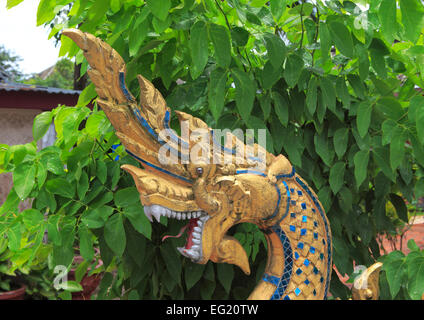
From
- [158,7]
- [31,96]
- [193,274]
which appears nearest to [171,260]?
[193,274]

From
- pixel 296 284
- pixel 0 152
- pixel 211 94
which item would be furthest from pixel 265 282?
pixel 0 152

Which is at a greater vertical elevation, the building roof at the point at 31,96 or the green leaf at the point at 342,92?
the green leaf at the point at 342,92

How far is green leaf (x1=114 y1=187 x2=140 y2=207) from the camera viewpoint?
0.78 meters

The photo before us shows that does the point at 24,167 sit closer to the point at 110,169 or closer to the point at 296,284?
the point at 110,169

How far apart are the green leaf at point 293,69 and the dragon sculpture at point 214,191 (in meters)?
0.27

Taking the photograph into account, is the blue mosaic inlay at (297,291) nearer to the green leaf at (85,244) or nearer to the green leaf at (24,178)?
the green leaf at (85,244)

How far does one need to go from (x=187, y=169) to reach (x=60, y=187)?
1.36ft

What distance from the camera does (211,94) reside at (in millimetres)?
754

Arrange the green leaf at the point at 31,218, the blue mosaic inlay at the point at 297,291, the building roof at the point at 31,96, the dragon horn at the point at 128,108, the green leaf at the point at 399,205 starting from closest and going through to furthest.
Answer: the dragon horn at the point at 128,108 → the blue mosaic inlay at the point at 297,291 → the green leaf at the point at 31,218 → the green leaf at the point at 399,205 → the building roof at the point at 31,96

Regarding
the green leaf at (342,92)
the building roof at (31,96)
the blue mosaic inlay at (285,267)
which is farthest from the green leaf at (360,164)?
the building roof at (31,96)

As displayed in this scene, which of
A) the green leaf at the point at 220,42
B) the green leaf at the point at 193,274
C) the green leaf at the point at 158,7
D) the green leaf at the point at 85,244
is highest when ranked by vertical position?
the green leaf at the point at 158,7

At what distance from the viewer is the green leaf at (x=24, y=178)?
77 cm

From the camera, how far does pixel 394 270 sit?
791 millimetres
